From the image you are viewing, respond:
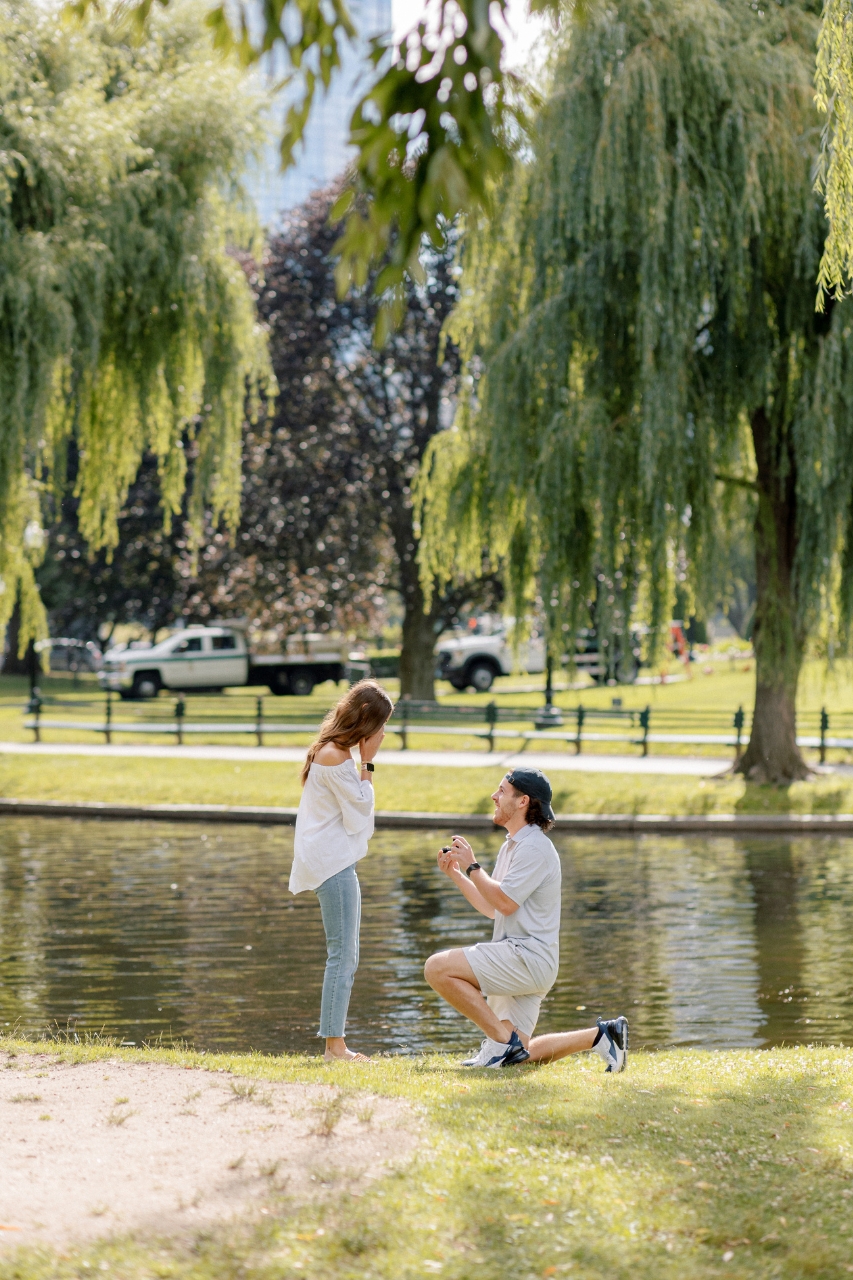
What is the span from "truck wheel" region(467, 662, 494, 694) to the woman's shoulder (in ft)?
125

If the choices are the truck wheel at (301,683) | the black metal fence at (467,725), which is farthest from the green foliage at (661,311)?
the truck wheel at (301,683)

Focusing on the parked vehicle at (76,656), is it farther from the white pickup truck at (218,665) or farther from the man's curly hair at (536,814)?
the man's curly hair at (536,814)

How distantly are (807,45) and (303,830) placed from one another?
48.3 feet

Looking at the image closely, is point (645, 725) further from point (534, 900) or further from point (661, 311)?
point (534, 900)

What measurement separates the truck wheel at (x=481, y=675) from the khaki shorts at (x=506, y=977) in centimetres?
3805

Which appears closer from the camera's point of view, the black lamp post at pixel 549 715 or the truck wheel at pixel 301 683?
the black lamp post at pixel 549 715

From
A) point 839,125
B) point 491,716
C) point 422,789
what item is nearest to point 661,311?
point 422,789

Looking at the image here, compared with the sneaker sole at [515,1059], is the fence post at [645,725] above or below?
above

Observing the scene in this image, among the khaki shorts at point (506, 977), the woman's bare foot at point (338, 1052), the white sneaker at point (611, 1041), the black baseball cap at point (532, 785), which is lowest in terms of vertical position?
the woman's bare foot at point (338, 1052)

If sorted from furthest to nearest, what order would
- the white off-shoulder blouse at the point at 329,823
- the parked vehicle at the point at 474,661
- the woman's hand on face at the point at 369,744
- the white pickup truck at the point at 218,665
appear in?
1. the parked vehicle at the point at 474,661
2. the white pickup truck at the point at 218,665
3. the woman's hand on face at the point at 369,744
4. the white off-shoulder blouse at the point at 329,823

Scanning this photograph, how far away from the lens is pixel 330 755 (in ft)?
23.9

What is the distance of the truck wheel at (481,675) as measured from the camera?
149ft

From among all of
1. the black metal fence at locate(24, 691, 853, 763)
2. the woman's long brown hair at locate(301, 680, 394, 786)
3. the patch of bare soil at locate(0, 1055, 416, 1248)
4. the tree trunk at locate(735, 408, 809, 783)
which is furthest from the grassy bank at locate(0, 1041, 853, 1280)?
the black metal fence at locate(24, 691, 853, 763)

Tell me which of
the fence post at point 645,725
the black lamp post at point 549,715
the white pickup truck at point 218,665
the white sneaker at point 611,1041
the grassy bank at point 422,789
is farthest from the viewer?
the white pickup truck at point 218,665
